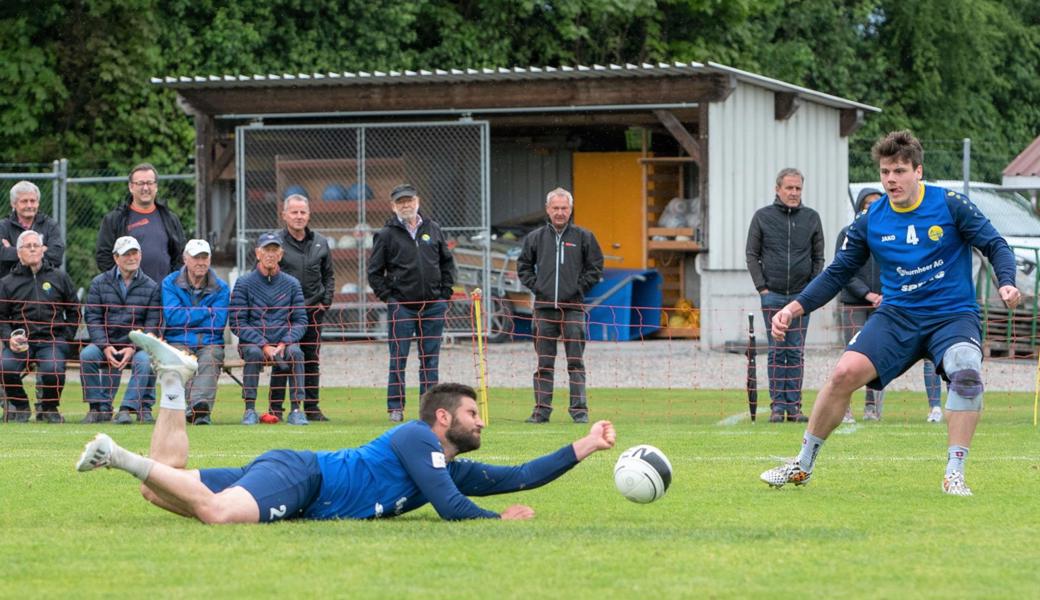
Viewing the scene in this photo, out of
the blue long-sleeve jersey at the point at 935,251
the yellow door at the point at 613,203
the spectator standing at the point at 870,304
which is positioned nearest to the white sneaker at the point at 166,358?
the blue long-sleeve jersey at the point at 935,251

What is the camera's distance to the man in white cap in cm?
1432

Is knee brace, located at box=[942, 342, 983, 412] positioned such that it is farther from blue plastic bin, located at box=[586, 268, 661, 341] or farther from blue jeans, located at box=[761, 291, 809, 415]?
blue plastic bin, located at box=[586, 268, 661, 341]

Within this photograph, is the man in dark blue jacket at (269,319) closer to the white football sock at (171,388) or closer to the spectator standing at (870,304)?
the spectator standing at (870,304)

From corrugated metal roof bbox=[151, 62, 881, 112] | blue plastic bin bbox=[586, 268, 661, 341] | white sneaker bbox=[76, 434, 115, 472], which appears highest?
corrugated metal roof bbox=[151, 62, 881, 112]

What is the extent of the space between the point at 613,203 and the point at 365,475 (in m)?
16.7

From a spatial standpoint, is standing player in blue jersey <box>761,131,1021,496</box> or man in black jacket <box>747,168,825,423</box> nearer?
standing player in blue jersey <box>761,131,1021,496</box>

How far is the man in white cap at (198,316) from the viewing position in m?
14.3

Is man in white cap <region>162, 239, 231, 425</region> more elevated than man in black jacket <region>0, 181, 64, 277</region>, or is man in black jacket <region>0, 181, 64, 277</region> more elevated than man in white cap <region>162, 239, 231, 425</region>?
man in black jacket <region>0, 181, 64, 277</region>

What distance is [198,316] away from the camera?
14.4 metres

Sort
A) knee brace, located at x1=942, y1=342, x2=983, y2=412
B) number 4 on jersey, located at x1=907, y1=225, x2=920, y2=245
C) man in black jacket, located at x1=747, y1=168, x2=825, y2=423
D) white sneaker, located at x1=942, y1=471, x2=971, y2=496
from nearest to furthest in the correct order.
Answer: knee brace, located at x1=942, y1=342, x2=983, y2=412
white sneaker, located at x1=942, y1=471, x2=971, y2=496
number 4 on jersey, located at x1=907, y1=225, x2=920, y2=245
man in black jacket, located at x1=747, y1=168, x2=825, y2=423

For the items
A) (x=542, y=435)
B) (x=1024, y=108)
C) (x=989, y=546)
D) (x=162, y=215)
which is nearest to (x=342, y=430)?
(x=542, y=435)

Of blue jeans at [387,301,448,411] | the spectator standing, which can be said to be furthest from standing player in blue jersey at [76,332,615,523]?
the spectator standing

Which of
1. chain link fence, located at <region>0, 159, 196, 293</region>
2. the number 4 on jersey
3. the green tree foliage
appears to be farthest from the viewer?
the green tree foliage

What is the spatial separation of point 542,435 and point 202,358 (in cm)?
339
